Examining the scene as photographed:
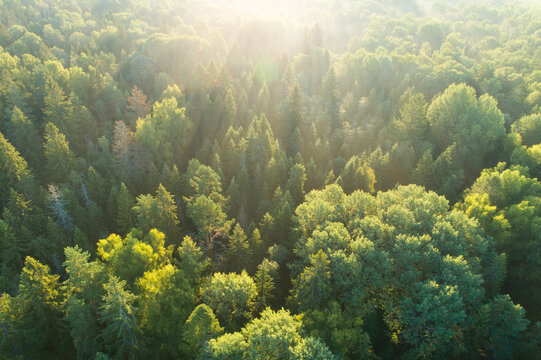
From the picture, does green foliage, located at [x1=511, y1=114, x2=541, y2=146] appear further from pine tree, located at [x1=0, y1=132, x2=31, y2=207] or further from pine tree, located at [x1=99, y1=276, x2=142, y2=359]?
pine tree, located at [x1=0, y1=132, x2=31, y2=207]

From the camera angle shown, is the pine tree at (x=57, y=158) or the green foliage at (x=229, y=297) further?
the pine tree at (x=57, y=158)

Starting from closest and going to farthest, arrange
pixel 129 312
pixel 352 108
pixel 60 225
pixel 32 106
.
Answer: pixel 129 312 → pixel 60 225 → pixel 32 106 → pixel 352 108

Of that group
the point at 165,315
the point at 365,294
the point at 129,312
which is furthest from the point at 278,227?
the point at 129,312

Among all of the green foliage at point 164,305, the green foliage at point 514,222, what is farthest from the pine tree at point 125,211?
the green foliage at point 514,222

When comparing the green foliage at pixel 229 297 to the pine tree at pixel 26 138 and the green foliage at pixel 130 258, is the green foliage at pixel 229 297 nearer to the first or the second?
the green foliage at pixel 130 258

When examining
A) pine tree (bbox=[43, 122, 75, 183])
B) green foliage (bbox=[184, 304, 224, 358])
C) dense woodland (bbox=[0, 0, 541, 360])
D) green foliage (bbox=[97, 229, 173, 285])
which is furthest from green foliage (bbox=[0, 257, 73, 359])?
pine tree (bbox=[43, 122, 75, 183])

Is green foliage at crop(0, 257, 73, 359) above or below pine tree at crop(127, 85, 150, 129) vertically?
below

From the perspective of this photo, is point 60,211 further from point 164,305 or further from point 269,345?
point 269,345

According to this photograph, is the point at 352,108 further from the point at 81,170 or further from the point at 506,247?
the point at 81,170
